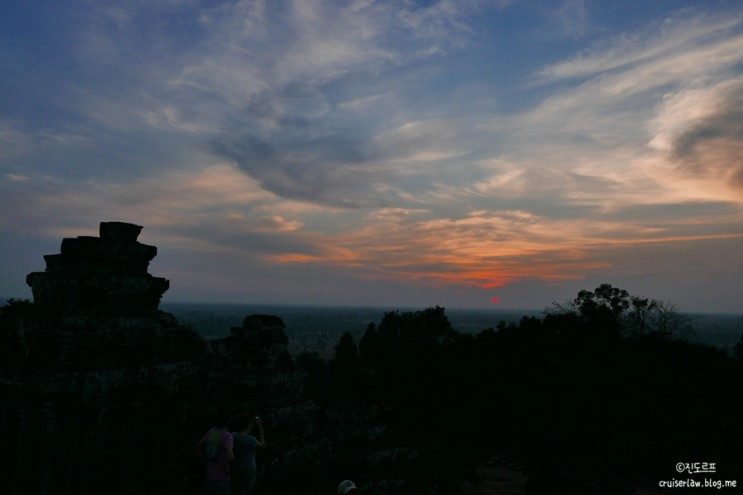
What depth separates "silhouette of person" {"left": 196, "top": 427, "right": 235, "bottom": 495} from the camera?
5695 mm

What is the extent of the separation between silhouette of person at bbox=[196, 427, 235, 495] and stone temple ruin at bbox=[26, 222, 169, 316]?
239 centimetres

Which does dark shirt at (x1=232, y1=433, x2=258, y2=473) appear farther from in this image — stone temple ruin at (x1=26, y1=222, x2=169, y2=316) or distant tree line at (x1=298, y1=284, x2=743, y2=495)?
distant tree line at (x1=298, y1=284, x2=743, y2=495)

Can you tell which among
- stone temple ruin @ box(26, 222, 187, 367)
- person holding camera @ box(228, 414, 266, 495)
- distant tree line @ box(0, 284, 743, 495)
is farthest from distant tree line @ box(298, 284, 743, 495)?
stone temple ruin @ box(26, 222, 187, 367)

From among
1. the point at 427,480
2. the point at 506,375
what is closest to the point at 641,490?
the point at 506,375

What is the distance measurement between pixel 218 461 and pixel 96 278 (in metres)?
3.07

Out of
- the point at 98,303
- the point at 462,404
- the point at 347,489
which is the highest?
the point at 98,303

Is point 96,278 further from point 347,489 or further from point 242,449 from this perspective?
point 347,489

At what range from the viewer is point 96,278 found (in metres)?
6.51

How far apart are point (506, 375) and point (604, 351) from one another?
5330 millimetres

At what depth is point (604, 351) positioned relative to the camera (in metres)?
→ 22.4

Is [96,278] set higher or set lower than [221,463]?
higher

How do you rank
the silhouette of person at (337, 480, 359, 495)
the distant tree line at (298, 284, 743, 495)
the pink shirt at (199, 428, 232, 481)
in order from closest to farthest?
the pink shirt at (199, 428, 232, 481)
the silhouette of person at (337, 480, 359, 495)
the distant tree line at (298, 284, 743, 495)

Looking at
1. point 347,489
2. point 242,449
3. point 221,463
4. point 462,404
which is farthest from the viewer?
point 462,404

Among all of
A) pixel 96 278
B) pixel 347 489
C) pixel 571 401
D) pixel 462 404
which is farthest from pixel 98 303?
pixel 462 404
